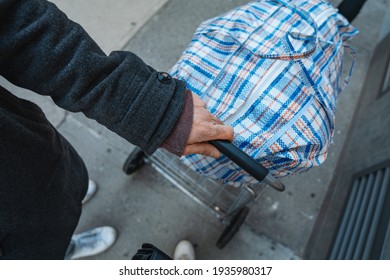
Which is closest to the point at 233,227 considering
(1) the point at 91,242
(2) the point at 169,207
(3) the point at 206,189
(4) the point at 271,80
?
(3) the point at 206,189

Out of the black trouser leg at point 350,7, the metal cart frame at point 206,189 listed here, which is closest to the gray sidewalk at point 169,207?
the metal cart frame at point 206,189

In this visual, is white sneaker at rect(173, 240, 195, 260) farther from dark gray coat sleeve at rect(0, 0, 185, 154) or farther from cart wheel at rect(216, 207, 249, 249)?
dark gray coat sleeve at rect(0, 0, 185, 154)

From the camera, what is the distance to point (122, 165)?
88.5 inches

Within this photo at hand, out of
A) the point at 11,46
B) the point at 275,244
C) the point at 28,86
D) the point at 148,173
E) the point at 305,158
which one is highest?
the point at 11,46

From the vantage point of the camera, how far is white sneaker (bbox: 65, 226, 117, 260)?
1.92m

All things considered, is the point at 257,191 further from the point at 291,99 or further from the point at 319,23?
the point at 319,23

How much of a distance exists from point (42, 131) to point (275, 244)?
1648 mm

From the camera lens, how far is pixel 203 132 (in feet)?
3.23

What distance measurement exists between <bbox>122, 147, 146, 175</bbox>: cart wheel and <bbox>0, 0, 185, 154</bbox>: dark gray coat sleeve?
39.1 inches

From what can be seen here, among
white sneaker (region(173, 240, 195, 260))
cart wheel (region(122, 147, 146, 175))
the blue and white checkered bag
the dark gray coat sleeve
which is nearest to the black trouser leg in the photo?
the blue and white checkered bag

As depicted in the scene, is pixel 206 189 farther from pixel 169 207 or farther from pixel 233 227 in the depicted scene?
pixel 169 207

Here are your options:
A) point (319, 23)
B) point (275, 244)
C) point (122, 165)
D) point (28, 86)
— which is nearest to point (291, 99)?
point (319, 23)

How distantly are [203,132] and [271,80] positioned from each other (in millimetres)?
390
